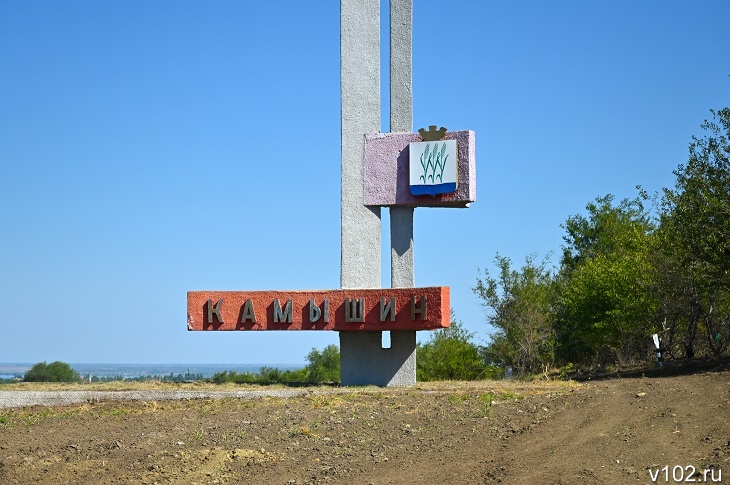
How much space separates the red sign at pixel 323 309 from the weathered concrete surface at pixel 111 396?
2.88m

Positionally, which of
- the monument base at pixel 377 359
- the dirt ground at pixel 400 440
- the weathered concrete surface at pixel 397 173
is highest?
the weathered concrete surface at pixel 397 173

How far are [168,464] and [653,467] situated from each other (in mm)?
7512

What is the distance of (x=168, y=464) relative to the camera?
50.6 feet

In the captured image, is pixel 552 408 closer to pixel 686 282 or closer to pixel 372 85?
pixel 372 85

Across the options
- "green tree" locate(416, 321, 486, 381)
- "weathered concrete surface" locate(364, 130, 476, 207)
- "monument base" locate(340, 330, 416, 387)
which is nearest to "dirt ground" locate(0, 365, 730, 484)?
"monument base" locate(340, 330, 416, 387)

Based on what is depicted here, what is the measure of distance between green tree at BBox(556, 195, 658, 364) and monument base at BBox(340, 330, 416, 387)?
1166 cm

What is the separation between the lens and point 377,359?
29094 mm

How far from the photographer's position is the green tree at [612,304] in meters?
38.3

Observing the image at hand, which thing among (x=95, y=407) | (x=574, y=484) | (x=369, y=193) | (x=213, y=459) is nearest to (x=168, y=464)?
(x=213, y=459)

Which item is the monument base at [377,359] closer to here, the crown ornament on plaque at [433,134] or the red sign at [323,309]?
the red sign at [323,309]

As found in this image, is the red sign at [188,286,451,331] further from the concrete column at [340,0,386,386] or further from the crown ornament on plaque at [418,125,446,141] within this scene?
the crown ornament on plaque at [418,125,446,141]

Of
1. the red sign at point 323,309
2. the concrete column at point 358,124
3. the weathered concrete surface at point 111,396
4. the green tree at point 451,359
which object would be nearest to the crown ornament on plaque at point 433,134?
the concrete column at point 358,124

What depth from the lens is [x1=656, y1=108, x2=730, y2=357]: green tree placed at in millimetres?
27969

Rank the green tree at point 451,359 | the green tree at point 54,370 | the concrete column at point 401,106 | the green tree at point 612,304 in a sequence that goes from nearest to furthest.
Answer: the concrete column at point 401,106
the green tree at point 612,304
the green tree at point 451,359
the green tree at point 54,370
